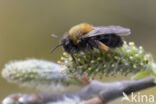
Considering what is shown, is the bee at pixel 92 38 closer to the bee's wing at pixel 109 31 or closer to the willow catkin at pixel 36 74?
the bee's wing at pixel 109 31

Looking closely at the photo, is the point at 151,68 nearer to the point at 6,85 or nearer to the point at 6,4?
the point at 6,85

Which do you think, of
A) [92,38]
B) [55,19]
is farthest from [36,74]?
[55,19]

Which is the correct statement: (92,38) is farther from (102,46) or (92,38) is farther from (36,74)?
(36,74)

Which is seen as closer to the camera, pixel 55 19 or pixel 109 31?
pixel 109 31

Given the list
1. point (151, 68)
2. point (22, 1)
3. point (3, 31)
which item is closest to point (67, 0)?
point (22, 1)

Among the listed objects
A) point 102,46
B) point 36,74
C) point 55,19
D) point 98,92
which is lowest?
point 98,92

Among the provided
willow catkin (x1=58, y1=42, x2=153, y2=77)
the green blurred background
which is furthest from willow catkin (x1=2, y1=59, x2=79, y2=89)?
the green blurred background
